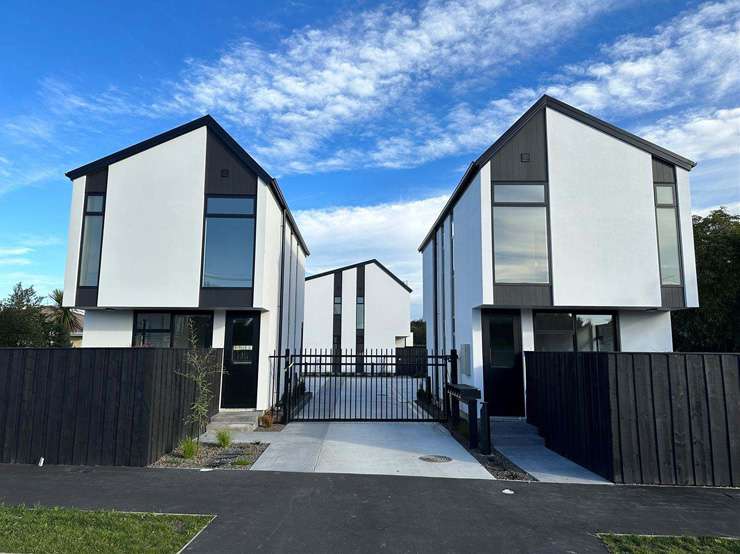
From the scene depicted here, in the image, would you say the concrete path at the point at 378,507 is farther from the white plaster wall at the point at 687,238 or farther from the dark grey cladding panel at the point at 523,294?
the white plaster wall at the point at 687,238

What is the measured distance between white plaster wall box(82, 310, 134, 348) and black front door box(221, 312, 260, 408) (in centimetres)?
257

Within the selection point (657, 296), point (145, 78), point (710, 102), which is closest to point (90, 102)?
point (145, 78)

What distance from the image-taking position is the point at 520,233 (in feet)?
36.4

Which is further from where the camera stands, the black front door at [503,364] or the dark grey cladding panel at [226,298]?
the dark grey cladding panel at [226,298]

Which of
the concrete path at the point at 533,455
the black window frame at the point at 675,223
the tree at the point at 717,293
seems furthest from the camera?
the tree at the point at 717,293

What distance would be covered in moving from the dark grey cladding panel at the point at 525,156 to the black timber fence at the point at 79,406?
8.54 metres

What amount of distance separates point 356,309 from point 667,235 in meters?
25.5

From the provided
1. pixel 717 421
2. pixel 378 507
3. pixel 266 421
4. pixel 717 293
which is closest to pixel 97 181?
pixel 266 421

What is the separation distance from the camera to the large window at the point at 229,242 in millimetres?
11484

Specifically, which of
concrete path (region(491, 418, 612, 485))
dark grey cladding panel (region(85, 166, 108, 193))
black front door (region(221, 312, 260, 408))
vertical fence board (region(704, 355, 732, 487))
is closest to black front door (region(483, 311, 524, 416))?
concrete path (region(491, 418, 612, 485))

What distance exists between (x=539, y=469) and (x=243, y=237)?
8234 millimetres

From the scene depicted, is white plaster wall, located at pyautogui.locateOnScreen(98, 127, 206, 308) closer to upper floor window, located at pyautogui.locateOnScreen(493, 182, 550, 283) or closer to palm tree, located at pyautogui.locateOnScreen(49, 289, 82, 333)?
upper floor window, located at pyautogui.locateOnScreen(493, 182, 550, 283)

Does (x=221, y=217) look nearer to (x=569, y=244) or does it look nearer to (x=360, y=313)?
(x=569, y=244)

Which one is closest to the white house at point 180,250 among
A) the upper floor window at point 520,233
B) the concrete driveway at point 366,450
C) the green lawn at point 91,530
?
the concrete driveway at point 366,450
